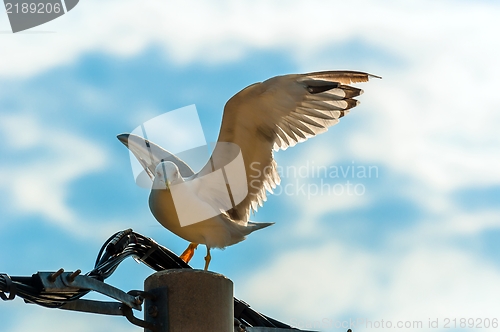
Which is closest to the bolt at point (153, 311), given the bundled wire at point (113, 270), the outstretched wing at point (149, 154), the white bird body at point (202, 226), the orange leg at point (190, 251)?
the bundled wire at point (113, 270)

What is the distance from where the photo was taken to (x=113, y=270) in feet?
17.3

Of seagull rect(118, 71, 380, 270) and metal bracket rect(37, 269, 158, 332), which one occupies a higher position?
seagull rect(118, 71, 380, 270)

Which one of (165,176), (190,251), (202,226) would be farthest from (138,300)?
(190,251)

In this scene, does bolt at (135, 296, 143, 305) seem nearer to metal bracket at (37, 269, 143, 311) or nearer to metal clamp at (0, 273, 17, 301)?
metal bracket at (37, 269, 143, 311)

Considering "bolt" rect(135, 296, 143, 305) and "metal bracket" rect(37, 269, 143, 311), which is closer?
"metal bracket" rect(37, 269, 143, 311)

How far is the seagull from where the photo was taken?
7703 mm

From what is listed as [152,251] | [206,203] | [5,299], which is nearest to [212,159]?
[206,203]

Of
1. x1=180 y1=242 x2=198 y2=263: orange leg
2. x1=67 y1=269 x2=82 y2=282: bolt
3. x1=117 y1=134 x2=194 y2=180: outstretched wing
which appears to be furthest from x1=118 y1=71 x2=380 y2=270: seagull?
x1=67 y1=269 x2=82 y2=282: bolt

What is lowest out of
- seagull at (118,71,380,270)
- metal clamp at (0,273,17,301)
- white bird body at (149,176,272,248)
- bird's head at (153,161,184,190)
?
metal clamp at (0,273,17,301)

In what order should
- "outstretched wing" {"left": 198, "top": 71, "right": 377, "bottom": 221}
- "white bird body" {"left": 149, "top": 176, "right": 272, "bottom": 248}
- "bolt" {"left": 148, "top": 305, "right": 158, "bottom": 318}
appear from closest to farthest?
"bolt" {"left": 148, "top": 305, "right": 158, "bottom": 318} < "white bird body" {"left": 149, "top": 176, "right": 272, "bottom": 248} < "outstretched wing" {"left": 198, "top": 71, "right": 377, "bottom": 221}

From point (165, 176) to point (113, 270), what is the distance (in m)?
1.85

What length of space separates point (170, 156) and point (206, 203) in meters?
1.36

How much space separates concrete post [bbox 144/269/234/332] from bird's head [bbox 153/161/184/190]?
5.91 feet

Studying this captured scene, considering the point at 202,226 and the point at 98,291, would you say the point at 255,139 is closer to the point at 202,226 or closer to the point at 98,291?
the point at 202,226
